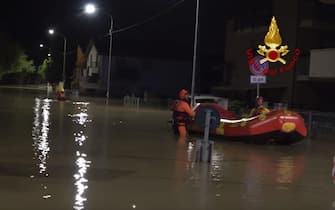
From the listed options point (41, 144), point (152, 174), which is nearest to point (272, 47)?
point (41, 144)

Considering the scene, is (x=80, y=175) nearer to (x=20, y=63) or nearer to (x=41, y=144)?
(x=41, y=144)

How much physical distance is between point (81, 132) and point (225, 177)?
9.39 m

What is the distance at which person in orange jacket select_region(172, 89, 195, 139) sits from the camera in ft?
64.2

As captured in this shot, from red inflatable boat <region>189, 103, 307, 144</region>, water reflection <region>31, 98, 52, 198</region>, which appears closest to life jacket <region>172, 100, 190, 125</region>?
red inflatable boat <region>189, 103, 307, 144</region>

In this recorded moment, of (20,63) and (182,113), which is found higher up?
(20,63)

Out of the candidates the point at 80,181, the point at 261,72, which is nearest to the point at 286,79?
the point at 261,72

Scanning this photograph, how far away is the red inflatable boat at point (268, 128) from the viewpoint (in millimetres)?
18641

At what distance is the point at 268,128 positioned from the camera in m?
18.8

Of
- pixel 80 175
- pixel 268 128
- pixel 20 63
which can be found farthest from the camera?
pixel 20 63

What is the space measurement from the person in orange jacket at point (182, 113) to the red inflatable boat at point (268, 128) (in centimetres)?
63

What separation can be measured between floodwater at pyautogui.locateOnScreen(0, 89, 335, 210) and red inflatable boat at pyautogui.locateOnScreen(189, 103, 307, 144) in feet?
1.07

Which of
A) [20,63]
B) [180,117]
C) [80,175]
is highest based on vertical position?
[20,63]

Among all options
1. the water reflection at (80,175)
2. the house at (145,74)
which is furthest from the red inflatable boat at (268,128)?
the house at (145,74)

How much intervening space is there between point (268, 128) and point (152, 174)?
24.9ft
